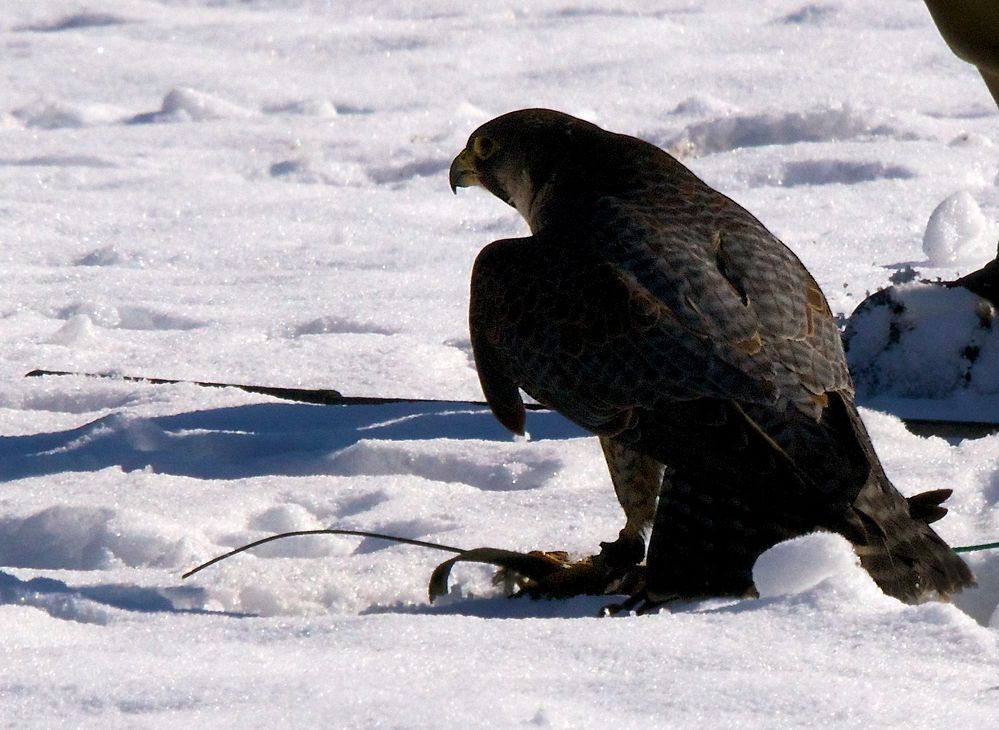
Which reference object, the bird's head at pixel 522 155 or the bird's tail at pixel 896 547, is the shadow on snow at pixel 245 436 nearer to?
the bird's head at pixel 522 155

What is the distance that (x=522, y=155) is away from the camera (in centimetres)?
410

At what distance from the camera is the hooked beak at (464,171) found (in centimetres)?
443

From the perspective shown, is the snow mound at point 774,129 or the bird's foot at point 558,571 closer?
the bird's foot at point 558,571

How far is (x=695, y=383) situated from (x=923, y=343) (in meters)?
1.61

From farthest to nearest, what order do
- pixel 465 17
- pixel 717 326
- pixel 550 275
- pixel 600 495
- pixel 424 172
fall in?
pixel 465 17 < pixel 424 172 < pixel 600 495 < pixel 550 275 < pixel 717 326

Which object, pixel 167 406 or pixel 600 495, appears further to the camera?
pixel 167 406

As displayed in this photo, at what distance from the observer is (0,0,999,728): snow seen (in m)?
2.22

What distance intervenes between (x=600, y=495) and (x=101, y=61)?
22.5ft

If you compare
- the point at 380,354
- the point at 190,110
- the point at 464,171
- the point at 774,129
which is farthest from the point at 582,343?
the point at 190,110

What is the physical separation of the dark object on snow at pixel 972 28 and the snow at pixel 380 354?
25.4 inches

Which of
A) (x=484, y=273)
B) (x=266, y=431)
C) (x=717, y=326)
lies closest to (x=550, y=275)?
(x=484, y=273)

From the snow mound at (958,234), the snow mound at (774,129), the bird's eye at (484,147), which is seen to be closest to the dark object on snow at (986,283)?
the snow mound at (958,234)

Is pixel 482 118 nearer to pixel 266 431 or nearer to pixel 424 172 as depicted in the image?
pixel 424 172

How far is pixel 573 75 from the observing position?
28.9 feet
